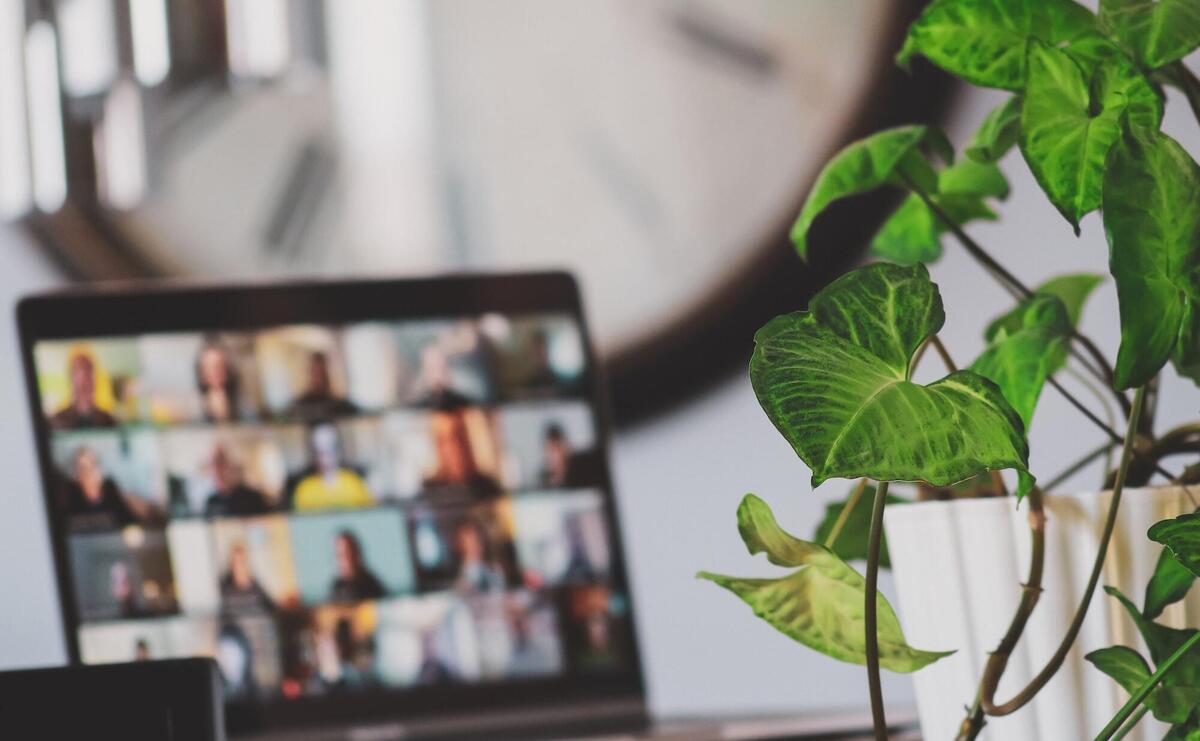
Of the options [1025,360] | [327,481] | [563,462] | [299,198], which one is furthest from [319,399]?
[1025,360]

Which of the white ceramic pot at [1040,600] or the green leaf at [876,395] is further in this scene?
the white ceramic pot at [1040,600]

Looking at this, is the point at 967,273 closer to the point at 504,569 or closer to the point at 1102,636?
the point at 504,569

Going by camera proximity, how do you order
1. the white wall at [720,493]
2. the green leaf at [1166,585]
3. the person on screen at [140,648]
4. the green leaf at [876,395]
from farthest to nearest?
the white wall at [720,493]
the person on screen at [140,648]
the green leaf at [1166,585]
the green leaf at [876,395]

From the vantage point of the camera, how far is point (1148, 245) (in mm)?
339

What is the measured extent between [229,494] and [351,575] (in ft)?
0.30

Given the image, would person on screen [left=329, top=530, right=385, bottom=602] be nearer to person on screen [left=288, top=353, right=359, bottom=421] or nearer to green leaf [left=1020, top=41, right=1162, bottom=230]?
person on screen [left=288, top=353, right=359, bottom=421]

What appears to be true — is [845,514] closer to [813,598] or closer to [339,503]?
[813,598]

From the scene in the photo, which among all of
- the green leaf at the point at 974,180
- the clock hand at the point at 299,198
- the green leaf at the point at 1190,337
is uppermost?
the clock hand at the point at 299,198

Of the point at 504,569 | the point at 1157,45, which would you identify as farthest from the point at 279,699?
the point at 1157,45

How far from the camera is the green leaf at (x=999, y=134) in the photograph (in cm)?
44

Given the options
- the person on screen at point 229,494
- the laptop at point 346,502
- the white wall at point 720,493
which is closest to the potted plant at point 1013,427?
the laptop at point 346,502

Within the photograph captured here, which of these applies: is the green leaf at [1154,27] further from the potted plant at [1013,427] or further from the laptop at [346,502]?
the laptop at [346,502]

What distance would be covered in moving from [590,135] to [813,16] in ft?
0.69

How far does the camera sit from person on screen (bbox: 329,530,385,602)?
789mm
